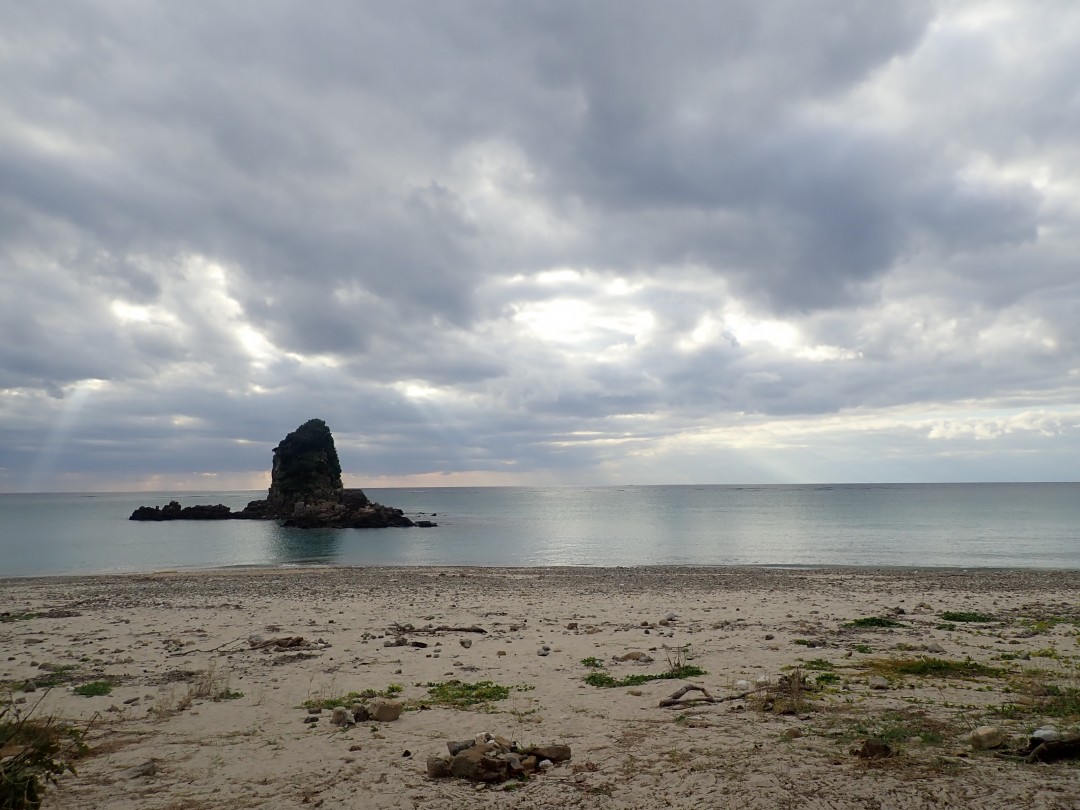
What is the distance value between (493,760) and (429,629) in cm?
1072

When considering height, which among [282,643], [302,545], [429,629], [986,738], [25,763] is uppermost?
[25,763]

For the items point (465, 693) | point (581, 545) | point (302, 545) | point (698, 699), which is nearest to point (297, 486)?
point (302, 545)

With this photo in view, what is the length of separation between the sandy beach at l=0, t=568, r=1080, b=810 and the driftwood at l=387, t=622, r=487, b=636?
9 cm

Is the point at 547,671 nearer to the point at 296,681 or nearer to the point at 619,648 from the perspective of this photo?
the point at 619,648

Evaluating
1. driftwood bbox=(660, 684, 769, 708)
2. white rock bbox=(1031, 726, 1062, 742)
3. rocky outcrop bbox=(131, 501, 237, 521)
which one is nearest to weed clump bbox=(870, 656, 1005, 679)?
driftwood bbox=(660, 684, 769, 708)

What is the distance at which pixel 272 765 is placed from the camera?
807 centimetres

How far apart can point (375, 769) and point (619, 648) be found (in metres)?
8.11

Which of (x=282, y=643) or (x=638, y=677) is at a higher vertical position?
(x=638, y=677)

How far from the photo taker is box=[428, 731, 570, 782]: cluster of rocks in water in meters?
7.40

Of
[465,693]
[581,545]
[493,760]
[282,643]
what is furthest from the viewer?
[581,545]

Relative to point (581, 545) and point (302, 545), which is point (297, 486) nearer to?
point (302, 545)

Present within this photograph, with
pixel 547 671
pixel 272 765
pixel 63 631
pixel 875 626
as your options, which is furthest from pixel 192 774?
pixel 875 626

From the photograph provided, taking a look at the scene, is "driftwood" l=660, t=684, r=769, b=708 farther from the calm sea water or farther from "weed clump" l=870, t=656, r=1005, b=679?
the calm sea water

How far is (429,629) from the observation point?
17734 millimetres
